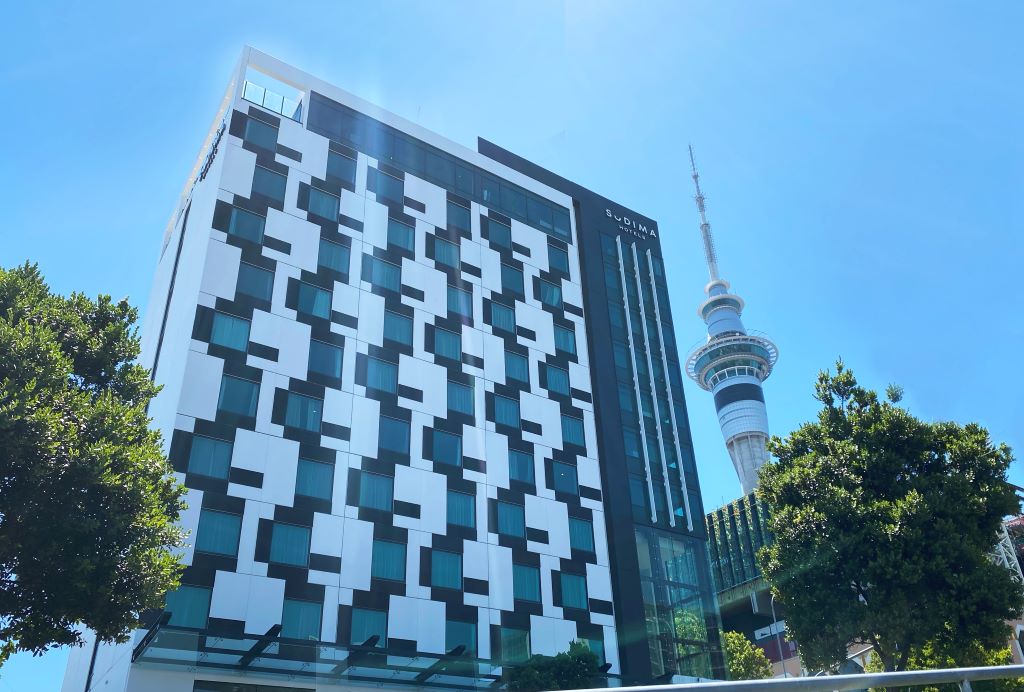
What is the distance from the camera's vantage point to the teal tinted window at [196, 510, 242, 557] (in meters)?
31.4

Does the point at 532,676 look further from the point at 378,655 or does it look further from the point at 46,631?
the point at 46,631

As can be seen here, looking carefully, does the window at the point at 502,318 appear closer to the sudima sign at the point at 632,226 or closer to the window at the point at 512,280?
the window at the point at 512,280

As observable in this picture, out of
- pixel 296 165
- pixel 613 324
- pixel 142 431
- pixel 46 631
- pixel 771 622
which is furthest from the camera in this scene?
pixel 771 622

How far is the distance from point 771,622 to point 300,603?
2791 inches

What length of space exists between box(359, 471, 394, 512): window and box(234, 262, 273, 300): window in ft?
30.9

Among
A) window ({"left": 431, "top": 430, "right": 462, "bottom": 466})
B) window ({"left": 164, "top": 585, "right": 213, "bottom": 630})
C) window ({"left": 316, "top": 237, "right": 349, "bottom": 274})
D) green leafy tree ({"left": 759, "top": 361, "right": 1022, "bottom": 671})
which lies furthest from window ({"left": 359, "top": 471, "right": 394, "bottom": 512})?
green leafy tree ({"left": 759, "top": 361, "right": 1022, "bottom": 671})

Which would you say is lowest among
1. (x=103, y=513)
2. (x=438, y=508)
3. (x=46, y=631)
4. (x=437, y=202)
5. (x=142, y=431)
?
(x=46, y=631)

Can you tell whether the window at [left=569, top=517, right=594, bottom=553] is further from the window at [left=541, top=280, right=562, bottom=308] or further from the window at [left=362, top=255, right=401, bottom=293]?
the window at [left=362, top=255, right=401, bottom=293]

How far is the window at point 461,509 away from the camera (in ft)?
127

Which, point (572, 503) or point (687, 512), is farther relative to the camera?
point (687, 512)

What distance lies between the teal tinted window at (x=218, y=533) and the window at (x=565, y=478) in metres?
17.0

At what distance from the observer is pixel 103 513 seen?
19391 mm

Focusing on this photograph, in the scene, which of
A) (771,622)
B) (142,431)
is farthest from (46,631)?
(771,622)

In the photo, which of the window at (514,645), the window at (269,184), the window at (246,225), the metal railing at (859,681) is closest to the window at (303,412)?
the window at (246,225)
